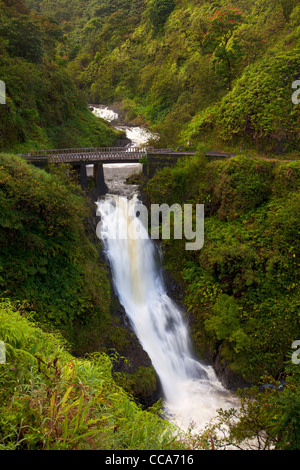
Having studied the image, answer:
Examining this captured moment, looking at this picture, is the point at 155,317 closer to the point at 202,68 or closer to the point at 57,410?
the point at 57,410

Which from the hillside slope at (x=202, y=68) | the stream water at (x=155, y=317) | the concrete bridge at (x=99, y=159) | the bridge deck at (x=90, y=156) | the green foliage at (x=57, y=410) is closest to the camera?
the green foliage at (x=57, y=410)

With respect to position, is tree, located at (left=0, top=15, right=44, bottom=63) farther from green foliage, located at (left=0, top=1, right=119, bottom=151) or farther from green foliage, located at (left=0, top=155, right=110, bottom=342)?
green foliage, located at (left=0, top=155, right=110, bottom=342)

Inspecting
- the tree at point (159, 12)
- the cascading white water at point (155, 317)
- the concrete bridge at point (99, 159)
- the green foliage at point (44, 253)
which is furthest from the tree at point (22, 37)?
the tree at point (159, 12)

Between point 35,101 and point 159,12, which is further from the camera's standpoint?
point 159,12

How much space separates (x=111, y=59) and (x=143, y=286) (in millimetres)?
38597

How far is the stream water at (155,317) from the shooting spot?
10.9 meters

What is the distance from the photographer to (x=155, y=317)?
13578 mm

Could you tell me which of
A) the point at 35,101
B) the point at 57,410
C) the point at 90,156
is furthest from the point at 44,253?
the point at 35,101

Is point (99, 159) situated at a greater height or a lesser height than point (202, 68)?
lesser

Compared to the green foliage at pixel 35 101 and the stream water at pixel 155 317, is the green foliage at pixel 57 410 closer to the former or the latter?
the stream water at pixel 155 317

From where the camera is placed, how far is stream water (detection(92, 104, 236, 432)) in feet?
35.7

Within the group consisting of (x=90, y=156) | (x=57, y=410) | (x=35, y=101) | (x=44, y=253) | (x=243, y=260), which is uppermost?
(x=35, y=101)

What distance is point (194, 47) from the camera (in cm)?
3130

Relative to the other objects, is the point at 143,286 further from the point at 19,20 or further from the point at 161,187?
the point at 19,20
